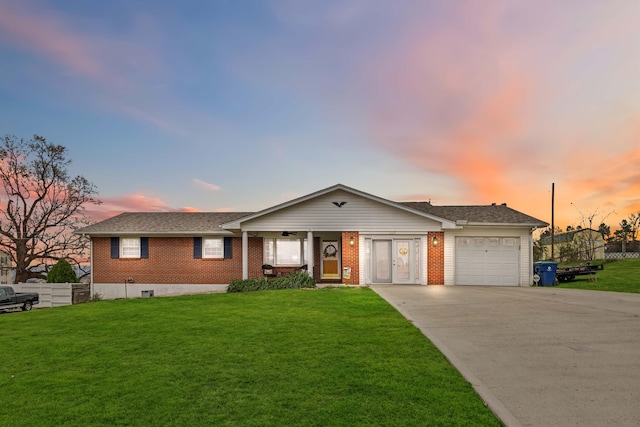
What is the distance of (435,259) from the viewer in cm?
2003

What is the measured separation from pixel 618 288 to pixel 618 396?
18123 mm

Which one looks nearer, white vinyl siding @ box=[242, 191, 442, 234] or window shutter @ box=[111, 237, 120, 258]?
white vinyl siding @ box=[242, 191, 442, 234]

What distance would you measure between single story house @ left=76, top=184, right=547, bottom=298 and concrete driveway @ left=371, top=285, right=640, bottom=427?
6.54 metres

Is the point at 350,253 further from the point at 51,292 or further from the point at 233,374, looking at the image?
the point at 51,292

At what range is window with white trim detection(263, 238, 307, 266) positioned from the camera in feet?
73.5

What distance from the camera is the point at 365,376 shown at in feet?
18.4

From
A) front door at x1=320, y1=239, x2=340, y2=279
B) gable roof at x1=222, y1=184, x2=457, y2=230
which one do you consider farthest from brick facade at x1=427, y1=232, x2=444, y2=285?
front door at x1=320, y1=239, x2=340, y2=279

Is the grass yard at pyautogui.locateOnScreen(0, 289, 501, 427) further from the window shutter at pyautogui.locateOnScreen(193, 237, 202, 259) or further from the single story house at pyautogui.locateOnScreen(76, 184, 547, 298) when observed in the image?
the window shutter at pyautogui.locateOnScreen(193, 237, 202, 259)

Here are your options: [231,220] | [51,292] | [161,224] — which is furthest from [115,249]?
[231,220]

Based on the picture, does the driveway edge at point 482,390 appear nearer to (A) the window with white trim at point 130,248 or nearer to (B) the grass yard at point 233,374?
(B) the grass yard at point 233,374

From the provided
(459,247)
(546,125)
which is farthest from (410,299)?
(546,125)

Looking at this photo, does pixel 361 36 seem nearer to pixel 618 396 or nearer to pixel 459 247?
pixel 459 247

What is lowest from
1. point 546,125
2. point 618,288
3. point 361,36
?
point 618,288

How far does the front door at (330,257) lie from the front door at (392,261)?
3187 mm
